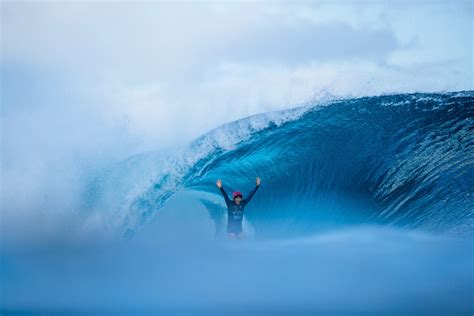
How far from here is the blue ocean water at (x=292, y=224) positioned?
7.36 m

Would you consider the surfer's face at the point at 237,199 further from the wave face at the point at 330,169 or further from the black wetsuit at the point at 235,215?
the wave face at the point at 330,169

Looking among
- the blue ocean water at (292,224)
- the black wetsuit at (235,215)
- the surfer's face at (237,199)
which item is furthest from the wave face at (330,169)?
the surfer's face at (237,199)

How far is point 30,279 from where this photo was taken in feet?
28.2

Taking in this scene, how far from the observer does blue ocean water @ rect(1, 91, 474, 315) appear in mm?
7359

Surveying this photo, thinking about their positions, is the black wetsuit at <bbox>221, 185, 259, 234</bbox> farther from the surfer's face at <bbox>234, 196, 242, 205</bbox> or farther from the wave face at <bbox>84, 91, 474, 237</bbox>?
the wave face at <bbox>84, 91, 474, 237</bbox>

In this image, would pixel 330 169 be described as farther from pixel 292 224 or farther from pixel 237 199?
pixel 237 199

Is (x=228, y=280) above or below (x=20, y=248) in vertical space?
below

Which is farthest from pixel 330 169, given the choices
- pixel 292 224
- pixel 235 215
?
pixel 235 215

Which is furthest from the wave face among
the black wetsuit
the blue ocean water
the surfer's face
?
the surfer's face

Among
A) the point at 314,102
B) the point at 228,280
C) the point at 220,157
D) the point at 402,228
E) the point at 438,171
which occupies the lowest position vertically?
the point at 228,280

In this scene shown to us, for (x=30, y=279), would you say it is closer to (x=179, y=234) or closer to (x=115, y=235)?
(x=115, y=235)

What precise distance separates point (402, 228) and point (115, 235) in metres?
5.02

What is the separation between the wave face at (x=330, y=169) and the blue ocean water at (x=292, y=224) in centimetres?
2

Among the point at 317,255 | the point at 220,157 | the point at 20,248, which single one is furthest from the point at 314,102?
the point at 20,248
